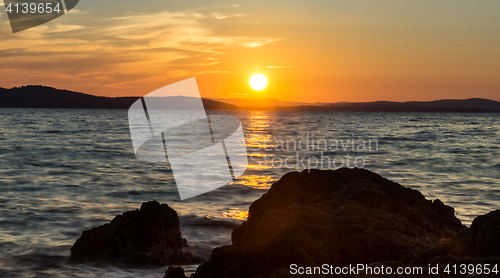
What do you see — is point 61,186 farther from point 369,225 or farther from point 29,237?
point 369,225

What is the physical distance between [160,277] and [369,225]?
3.20m

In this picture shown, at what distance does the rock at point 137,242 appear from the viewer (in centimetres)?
666

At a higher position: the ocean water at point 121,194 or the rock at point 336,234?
the rock at point 336,234

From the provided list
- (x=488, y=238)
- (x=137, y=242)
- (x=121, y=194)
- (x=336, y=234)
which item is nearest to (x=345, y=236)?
(x=336, y=234)

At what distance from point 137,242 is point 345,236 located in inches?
148

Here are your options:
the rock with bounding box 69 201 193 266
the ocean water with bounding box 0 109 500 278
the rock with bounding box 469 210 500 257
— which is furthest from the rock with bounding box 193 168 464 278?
the ocean water with bounding box 0 109 500 278

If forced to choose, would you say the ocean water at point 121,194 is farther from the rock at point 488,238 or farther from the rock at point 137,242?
the rock at point 488,238

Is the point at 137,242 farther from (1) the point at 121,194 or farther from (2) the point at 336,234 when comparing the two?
(1) the point at 121,194

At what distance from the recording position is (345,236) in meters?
4.70

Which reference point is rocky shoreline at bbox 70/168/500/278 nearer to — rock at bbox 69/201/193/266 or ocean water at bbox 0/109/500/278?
rock at bbox 69/201/193/266

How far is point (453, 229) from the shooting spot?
630 centimetres

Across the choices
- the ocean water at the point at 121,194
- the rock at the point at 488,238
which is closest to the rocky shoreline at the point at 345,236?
the rock at the point at 488,238

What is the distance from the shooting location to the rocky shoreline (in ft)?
13.0

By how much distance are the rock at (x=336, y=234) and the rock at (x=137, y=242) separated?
5.70ft
